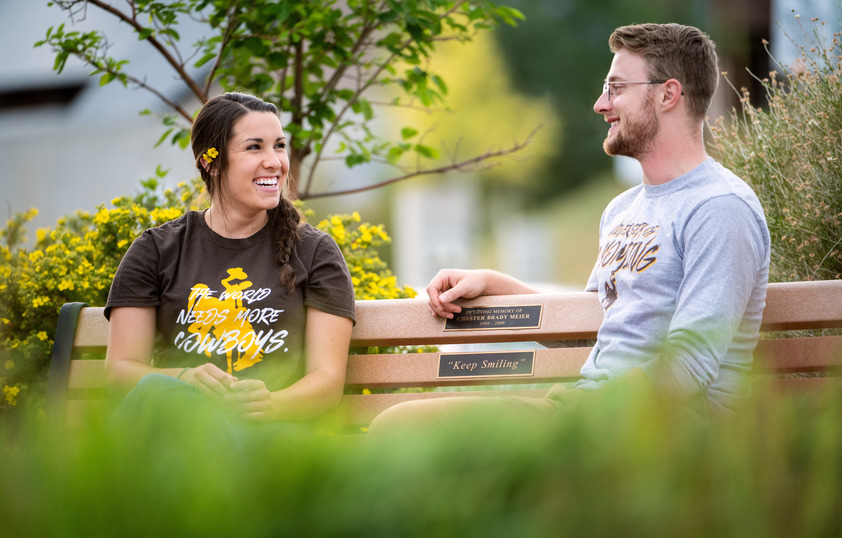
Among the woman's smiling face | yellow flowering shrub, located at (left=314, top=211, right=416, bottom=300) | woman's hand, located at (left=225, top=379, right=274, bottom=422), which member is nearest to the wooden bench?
woman's hand, located at (left=225, top=379, right=274, bottom=422)

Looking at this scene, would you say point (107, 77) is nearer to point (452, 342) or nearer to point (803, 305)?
point (452, 342)

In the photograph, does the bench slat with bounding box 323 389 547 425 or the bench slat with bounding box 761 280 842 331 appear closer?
the bench slat with bounding box 761 280 842 331

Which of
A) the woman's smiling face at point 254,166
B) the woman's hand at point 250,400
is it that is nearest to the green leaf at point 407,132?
the woman's smiling face at point 254,166

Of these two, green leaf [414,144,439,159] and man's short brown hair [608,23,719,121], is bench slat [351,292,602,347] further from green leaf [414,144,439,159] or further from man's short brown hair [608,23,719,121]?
green leaf [414,144,439,159]

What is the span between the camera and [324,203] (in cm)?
1827

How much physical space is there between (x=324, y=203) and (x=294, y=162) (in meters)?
13.3

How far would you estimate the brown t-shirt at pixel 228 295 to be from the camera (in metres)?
2.96

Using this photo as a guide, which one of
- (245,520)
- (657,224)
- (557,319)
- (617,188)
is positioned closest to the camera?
(245,520)

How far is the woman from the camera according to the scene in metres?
2.95

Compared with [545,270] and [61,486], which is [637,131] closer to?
[61,486]

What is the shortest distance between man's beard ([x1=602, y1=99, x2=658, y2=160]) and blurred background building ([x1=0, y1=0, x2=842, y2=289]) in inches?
443

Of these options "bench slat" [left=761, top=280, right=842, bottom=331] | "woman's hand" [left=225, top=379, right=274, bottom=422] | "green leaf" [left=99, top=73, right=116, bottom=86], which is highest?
"green leaf" [left=99, top=73, right=116, bottom=86]

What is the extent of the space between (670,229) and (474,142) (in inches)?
919

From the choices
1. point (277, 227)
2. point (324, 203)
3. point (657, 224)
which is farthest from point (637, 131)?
point (324, 203)
